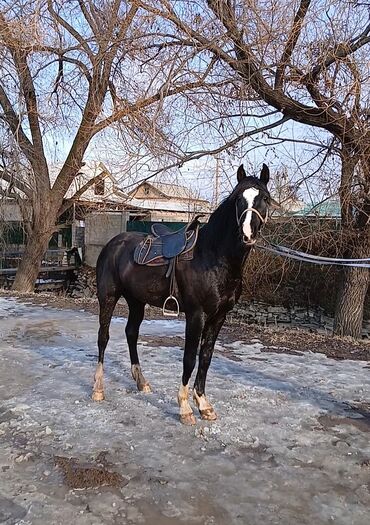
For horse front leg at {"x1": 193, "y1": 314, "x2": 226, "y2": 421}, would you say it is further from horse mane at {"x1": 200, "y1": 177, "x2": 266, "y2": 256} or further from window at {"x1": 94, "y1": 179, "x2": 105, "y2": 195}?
window at {"x1": 94, "y1": 179, "x2": 105, "y2": 195}

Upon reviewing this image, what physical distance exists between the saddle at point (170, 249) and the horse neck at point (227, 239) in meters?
0.18

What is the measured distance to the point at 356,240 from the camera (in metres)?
8.59

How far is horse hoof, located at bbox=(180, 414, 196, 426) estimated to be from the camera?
4.09 m

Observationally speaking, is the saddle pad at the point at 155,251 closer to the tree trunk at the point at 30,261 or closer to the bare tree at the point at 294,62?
the bare tree at the point at 294,62

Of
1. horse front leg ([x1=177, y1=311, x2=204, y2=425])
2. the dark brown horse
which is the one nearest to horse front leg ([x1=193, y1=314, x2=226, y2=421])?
the dark brown horse

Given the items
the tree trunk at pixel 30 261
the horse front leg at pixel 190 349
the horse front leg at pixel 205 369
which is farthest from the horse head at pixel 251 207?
the tree trunk at pixel 30 261

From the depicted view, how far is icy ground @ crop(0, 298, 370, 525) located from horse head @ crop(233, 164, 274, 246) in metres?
1.59

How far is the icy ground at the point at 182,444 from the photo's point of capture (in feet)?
9.45

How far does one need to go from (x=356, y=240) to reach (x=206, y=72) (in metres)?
3.77

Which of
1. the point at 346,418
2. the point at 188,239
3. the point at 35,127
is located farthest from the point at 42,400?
the point at 35,127

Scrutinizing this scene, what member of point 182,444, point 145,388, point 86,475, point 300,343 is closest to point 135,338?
point 145,388

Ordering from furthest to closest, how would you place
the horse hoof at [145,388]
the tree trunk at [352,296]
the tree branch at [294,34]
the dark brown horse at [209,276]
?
1. the tree trunk at [352,296]
2. the tree branch at [294,34]
3. the horse hoof at [145,388]
4. the dark brown horse at [209,276]

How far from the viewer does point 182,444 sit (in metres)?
3.74

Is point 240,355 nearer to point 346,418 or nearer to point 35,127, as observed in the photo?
point 346,418
